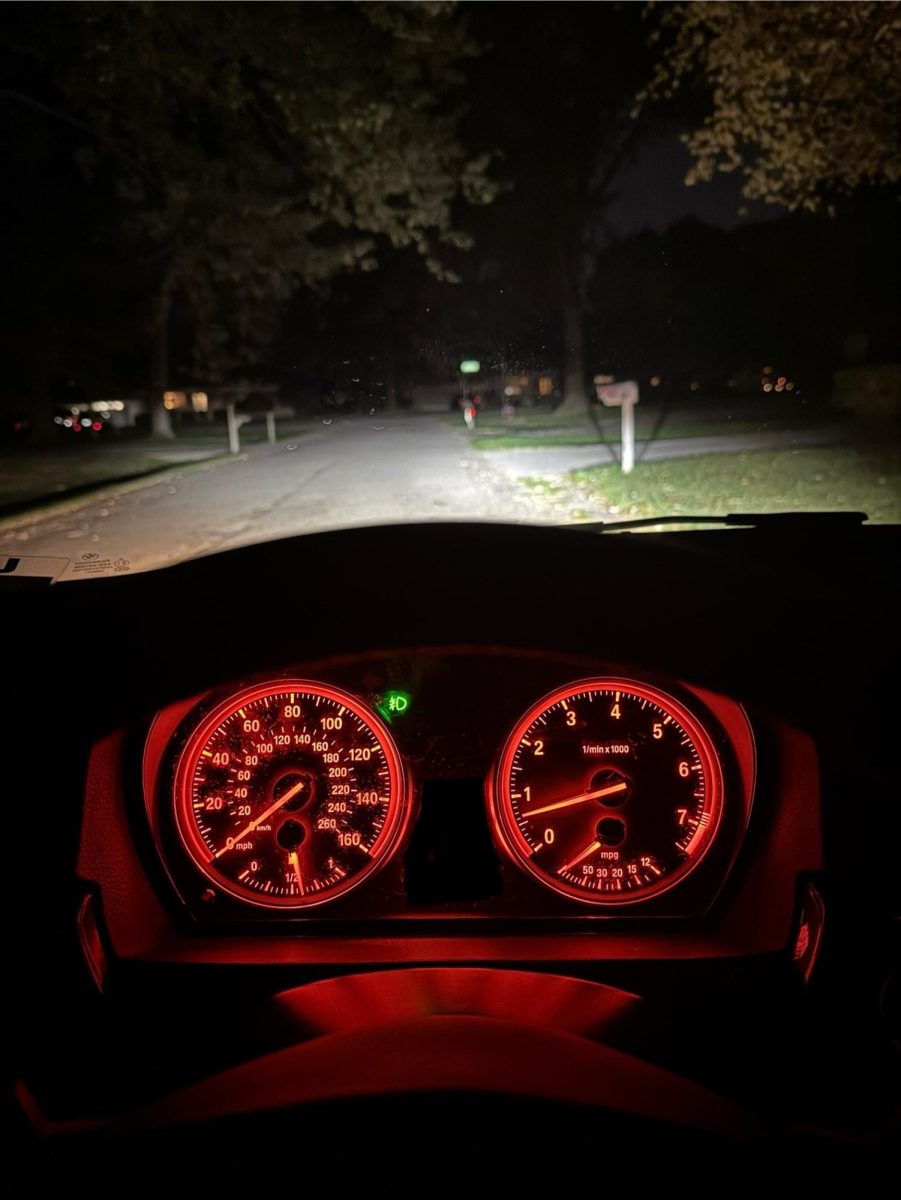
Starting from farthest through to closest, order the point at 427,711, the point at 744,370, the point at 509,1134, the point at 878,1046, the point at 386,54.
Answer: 1. the point at 744,370
2. the point at 386,54
3. the point at 427,711
4. the point at 878,1046
5. the point at 509,1134

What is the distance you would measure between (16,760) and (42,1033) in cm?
63

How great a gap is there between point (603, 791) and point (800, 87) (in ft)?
49.5

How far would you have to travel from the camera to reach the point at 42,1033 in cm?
232

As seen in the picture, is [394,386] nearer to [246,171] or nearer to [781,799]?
[781,799]

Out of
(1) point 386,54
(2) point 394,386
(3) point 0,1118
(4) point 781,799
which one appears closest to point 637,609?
(4) point 781,799

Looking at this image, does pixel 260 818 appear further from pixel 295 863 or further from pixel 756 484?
pixel 756 484

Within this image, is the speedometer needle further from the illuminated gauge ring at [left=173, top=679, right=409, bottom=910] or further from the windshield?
the windshield

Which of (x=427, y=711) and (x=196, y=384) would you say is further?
(x=196, y=384)

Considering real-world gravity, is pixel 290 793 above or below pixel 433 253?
below

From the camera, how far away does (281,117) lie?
17.4 m

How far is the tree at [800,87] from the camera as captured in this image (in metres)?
13.4

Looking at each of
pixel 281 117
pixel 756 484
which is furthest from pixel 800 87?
pixel 281 117

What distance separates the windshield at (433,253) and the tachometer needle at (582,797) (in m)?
2.15

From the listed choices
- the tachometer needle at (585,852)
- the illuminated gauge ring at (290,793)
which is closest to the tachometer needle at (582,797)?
the tachometer needle at (585,852)
